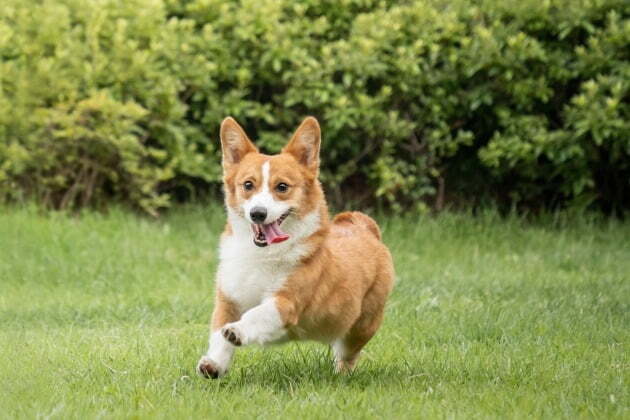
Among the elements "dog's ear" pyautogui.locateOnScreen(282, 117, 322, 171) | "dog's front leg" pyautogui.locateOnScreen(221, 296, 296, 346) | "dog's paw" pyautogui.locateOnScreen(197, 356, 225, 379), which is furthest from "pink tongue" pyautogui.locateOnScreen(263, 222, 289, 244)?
"dog's paw" pyautogui.locateOnScreen(197, 356, 225, 379)

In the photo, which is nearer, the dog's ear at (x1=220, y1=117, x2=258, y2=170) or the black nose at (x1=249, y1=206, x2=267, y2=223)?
the black nose at (x1=249, y1=206, x2=267, y2=223)

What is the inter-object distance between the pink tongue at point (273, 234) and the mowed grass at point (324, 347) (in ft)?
2.04

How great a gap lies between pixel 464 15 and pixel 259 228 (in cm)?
606

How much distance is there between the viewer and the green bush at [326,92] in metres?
9.75

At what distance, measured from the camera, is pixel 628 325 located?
21.8 ft

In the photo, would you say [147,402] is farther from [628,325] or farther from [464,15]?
[464,15]

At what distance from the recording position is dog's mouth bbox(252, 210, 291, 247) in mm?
4922

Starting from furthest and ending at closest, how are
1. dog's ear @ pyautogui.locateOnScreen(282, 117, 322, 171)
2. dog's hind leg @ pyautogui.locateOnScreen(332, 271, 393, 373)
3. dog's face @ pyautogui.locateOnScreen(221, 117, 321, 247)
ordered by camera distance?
dog's hind leg @ pyautogui.locateOnScreen(332, 271, 393, 373), dog's ear @ pyautogui.locateOnScreen(282, 117, 322, 171), dog's face @ pyautogui.locateOnScreen(221, 117, 321, 247)

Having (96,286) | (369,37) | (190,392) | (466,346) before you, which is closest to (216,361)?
(190,392)

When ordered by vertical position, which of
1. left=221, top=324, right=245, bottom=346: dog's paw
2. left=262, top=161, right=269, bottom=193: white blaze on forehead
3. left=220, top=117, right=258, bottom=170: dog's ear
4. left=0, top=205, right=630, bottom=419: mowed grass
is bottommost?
left=0, top=205, right=630, bottom=419: mowed grass

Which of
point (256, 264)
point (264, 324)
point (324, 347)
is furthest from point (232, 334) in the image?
point (324, 347)

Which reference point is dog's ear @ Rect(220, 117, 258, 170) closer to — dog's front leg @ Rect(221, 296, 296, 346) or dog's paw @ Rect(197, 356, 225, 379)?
dog's front leg @ Rect(221, 296, 296, 346)

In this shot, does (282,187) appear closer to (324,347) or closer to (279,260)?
(279,260)

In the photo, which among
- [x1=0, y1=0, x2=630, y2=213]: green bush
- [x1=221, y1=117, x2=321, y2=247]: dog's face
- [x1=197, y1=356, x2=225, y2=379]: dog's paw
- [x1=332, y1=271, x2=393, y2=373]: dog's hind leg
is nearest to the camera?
[x1=197, y1=356, x2=225, y2=379]: dog's paw
